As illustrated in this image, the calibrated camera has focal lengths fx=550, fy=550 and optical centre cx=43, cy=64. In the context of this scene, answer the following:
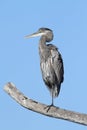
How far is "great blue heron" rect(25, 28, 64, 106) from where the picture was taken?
40.4ft

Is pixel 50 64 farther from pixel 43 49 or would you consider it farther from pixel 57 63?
pixel 43 49

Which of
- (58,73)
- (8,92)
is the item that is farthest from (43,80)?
(8,92)

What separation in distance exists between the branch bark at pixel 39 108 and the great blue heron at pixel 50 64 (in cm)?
239

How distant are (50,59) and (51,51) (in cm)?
21

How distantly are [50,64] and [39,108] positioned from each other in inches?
110

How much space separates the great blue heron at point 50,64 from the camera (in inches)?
485

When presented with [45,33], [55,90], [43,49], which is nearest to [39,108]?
[55,90]

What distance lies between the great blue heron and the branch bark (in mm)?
2388

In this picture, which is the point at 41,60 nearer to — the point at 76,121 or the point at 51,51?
the point at 51,51

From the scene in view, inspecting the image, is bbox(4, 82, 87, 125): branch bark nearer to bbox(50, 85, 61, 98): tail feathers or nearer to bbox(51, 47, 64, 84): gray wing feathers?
bbox(50, 85, 61, 98): tail feathers

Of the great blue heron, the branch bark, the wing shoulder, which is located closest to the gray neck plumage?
the great blue heron

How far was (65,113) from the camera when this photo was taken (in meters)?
9.44

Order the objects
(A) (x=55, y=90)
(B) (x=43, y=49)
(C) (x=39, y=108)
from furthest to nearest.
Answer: (B) (x=43, y=49) → (A) (x=55, y=90) → (C) (x=39, y=108)

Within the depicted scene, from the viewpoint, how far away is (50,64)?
12.4 meters
